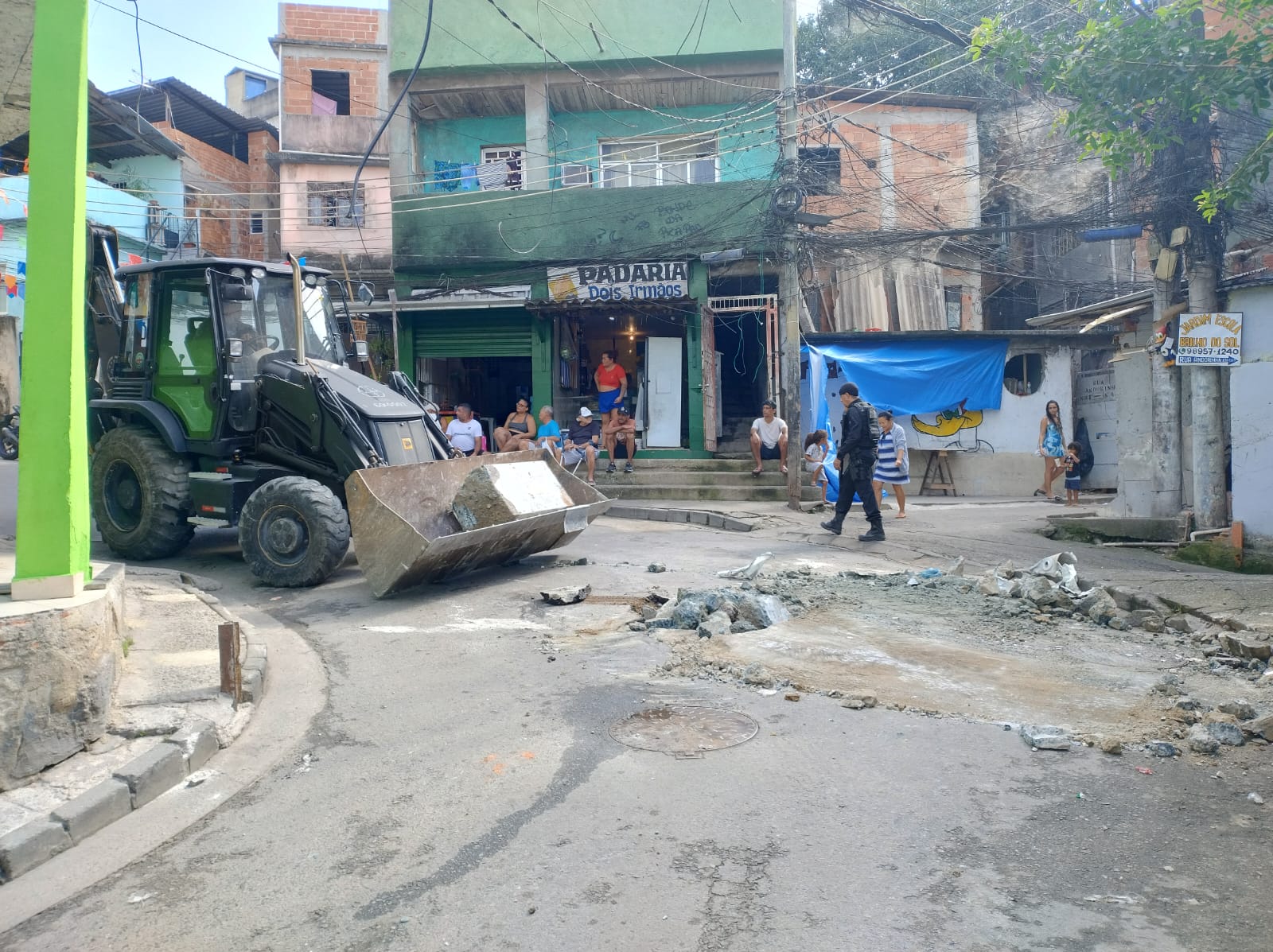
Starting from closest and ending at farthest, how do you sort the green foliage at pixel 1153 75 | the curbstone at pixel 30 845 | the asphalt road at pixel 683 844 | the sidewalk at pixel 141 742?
1. the asphalt road at pixel 683 844
2. the curbstone at pixel 30 845
3. the sidewalk at pixel 141 742
4. the green foliage at pixel 1153 75

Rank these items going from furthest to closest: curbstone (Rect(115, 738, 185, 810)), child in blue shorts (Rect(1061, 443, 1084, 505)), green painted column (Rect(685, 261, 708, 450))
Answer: green painted column (Rect(685, 261, 708, 450)) → child in blue shorts (Rect(1061, 443, 1084, 505)) → curbstone (Rect(115, 738, 185, 810))

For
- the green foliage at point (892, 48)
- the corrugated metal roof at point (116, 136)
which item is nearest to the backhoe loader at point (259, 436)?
the corrugated metal roof at point (116, 136)

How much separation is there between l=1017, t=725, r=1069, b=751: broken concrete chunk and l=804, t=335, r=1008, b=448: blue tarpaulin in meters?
13.9

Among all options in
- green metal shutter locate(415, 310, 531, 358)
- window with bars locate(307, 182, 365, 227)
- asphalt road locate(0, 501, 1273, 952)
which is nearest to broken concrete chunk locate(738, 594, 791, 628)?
asphalt road locate(0, 501, 1273, 952)

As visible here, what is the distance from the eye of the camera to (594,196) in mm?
18547

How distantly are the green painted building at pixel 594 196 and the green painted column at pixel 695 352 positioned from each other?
30 mm

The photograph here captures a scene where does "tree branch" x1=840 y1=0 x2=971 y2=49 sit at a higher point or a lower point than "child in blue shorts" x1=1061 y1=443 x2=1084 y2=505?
higher

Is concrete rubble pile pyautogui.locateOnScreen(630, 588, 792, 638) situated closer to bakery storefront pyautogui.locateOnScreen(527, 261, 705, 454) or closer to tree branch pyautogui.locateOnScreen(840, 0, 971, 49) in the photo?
tree branch pyautogui.locateOnScreen(840, 0, 971, 49)

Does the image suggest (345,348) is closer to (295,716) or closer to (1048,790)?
(295,716)

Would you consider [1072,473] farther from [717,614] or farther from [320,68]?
[320,68]

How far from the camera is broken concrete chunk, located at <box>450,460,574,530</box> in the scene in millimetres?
8555

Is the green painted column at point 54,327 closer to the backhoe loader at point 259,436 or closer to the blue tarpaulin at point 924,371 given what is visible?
the backhoe loader at point 259,436

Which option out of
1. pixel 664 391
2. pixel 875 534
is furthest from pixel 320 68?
pixel 875 534

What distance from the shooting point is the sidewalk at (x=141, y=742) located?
380 centimetres
